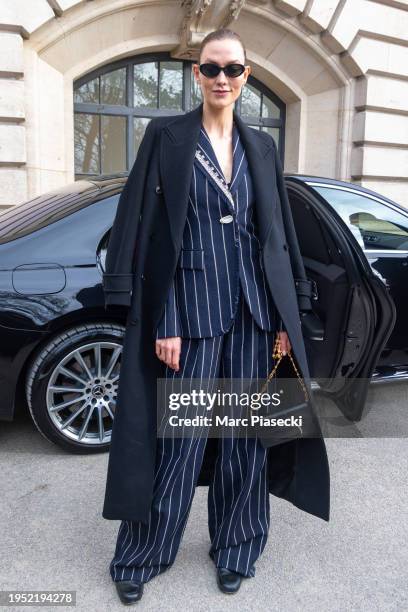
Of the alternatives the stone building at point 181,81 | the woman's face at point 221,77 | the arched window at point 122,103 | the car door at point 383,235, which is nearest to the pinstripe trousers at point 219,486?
the woman's face at point 221,77

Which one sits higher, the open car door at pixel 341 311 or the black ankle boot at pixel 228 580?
the open car door at pixel 341 311

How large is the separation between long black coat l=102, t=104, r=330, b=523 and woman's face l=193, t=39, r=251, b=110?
96 mm

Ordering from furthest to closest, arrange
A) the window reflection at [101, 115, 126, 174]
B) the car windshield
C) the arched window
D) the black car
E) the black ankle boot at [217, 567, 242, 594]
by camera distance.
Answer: the window reflection at [101, 115, 126, 174]
the arched window
the car windshield
the black car
the black ankle boot at [217, 567, 242, 594]

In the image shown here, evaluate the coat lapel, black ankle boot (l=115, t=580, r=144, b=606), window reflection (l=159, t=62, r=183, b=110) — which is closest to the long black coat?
the coat lapel

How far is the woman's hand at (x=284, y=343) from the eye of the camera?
6.60 feet

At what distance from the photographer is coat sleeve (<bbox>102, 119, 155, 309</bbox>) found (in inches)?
72.3

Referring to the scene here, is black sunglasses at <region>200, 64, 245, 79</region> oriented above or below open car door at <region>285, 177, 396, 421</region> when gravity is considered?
above

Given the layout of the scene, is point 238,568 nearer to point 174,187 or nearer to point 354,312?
point 174,187

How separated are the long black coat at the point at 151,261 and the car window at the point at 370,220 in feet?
5.46

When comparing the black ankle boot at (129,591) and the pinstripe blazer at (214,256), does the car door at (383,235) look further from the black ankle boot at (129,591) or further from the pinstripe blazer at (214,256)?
the black ankle boot at (129,591)

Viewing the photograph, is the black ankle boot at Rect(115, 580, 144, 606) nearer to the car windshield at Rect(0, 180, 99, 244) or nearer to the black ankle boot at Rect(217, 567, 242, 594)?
the black ankle boot at Rect(217, 567, 242, 594)

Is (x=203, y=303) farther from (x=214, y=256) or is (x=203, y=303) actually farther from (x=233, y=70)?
(x=233, y=70)

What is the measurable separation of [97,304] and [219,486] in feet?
4.06

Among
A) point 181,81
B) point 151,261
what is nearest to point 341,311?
point 151,261
